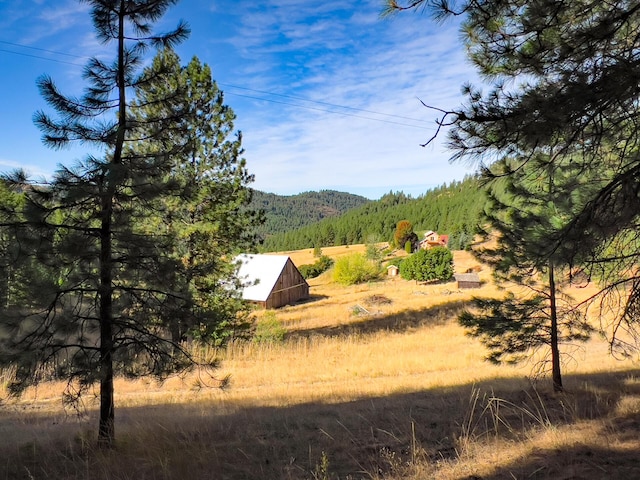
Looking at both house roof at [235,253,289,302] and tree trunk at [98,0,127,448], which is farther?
house roof at [235,253,289,302]

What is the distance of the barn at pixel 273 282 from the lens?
33969 mm

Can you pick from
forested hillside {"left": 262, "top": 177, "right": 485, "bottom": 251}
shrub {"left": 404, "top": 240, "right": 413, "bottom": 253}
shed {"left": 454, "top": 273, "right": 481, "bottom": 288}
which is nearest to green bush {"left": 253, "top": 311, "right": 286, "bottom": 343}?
shed {"left": 454, "top": 273, "right": 481, "bottom": 288}

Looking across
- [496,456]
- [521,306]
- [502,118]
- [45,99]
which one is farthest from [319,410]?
[45,99]

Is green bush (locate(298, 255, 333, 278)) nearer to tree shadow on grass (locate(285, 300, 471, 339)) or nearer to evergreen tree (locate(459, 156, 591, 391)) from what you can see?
tree shadow on grass (locate(285, 300, 471, 339))

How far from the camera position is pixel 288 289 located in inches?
1462

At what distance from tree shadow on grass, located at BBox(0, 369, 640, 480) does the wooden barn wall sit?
93.3ft

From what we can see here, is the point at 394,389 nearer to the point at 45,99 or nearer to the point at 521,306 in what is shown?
the point at 521,306

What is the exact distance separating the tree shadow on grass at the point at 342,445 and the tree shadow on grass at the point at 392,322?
12141 mm

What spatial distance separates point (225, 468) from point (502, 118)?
14.1ft

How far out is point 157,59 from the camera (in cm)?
1202

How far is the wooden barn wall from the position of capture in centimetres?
3494

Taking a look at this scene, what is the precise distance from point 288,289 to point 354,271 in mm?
14826

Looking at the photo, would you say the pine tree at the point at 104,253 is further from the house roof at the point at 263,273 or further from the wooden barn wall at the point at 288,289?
the wooden barn wall at the point at 288,289

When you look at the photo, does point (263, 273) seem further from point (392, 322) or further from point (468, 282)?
point (468, 282)
